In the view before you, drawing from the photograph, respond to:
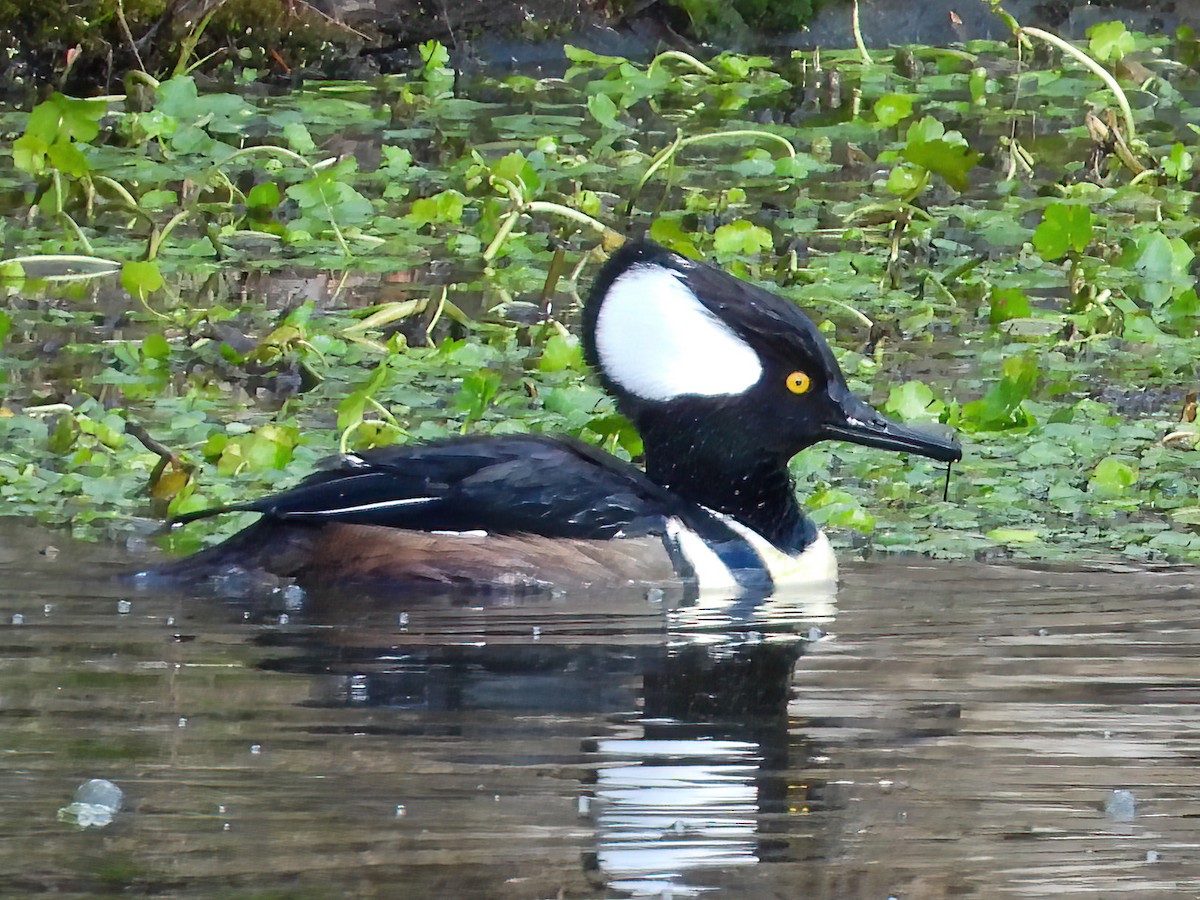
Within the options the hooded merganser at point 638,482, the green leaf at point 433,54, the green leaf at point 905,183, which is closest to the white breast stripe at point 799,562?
the hooded merganser at point 638,482

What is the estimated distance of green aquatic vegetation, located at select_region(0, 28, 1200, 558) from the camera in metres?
6.74

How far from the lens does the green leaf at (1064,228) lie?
8445 mm

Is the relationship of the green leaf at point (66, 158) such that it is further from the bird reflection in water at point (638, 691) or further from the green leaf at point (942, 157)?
the bird reflection in water at point (638, 691)

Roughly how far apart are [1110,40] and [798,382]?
6569 millimetres

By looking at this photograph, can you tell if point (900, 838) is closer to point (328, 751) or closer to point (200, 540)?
point (328, 751)

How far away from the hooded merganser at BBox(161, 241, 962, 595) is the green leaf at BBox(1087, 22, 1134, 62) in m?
6.37

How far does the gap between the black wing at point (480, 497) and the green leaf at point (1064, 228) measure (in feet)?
9.87

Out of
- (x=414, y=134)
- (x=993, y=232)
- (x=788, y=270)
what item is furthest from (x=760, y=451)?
(x=414, y=134)

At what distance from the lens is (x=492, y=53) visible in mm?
Answer: 14969

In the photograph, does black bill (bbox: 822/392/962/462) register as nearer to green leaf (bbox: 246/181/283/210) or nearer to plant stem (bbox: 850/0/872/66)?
green leaf (bbox: 246/181/283/210)

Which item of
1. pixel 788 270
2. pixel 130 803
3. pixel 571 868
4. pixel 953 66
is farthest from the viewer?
pixel 953 66

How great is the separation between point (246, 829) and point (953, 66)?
11388 millimetres

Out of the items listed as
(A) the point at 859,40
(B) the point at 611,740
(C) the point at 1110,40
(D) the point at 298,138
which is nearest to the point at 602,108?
(D) the point at 298,138

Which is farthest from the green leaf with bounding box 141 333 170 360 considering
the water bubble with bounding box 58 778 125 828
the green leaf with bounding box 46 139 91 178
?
the water bubble with bounding box 58 778 125 828
